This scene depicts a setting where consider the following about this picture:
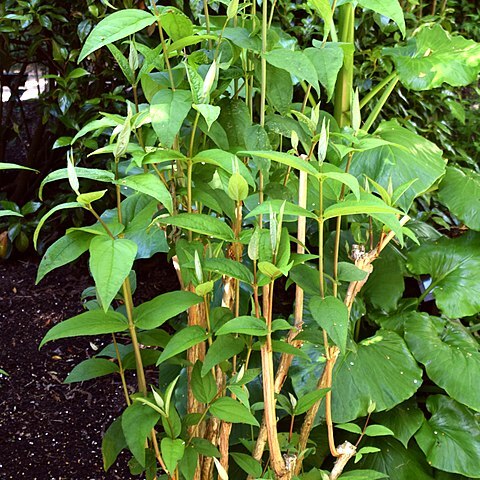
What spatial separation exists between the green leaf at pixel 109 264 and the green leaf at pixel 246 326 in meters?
0.16

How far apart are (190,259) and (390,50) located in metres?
1.21

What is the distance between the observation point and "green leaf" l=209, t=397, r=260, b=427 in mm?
898

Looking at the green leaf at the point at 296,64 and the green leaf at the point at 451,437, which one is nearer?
the green leaf at the point at 296,64

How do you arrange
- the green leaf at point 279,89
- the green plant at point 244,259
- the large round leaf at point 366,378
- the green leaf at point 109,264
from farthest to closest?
1. the large round leaf at point 366,378
2. the green leaf at point 279,89
3. the green plant at point 244,259
4. the green leaf at point 109,264

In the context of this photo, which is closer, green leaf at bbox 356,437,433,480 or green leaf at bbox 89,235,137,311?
green leaf at bbox 89,235,137,311

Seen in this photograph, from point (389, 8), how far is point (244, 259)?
34.2 inches

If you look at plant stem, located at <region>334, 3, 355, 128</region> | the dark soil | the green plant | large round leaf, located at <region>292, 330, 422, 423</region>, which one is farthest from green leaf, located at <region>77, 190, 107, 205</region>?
plant stem, located at <region>334, 3, 355, 128</region>

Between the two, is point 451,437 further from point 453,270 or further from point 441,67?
point 441,67

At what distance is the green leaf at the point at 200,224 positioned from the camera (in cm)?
81

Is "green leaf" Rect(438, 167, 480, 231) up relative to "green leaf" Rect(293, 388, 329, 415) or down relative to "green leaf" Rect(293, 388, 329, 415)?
down

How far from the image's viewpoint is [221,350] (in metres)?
0.90

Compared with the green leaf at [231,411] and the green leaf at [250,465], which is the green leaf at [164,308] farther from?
the green leaf at [250,465]

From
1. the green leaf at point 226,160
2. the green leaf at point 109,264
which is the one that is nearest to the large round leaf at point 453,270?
the green leaf at point 226,160

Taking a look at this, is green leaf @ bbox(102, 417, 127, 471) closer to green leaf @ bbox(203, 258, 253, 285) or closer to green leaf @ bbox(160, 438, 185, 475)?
green leaf @ bbox(160, 438, 185, 475)
